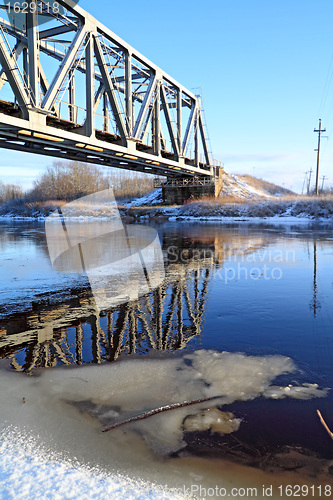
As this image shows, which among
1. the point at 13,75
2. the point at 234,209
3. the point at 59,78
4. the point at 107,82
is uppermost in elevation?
the point at 107,82

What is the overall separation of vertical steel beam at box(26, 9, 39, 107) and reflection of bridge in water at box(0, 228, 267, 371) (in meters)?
10.1

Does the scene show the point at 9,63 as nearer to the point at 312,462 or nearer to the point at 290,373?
the point at 290,373

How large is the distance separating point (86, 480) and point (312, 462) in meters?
1.48

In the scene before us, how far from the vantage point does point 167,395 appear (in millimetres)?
3141

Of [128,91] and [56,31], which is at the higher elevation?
[56,31]

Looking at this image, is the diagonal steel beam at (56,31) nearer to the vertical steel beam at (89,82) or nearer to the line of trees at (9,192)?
the vertical steel beam at (89,82)

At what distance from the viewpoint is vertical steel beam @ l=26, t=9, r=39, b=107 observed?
43.3ft

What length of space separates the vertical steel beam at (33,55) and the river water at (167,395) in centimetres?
1006

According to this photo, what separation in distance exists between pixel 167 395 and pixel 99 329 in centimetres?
197

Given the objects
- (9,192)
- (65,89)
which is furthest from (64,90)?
(9,192)

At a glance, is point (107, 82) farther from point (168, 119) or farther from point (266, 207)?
point (266, 207)

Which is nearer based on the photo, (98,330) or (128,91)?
(98,330)

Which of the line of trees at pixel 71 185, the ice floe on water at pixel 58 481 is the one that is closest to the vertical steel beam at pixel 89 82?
the ice floe on water at pixel 58 481

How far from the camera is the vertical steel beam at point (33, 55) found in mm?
13195
